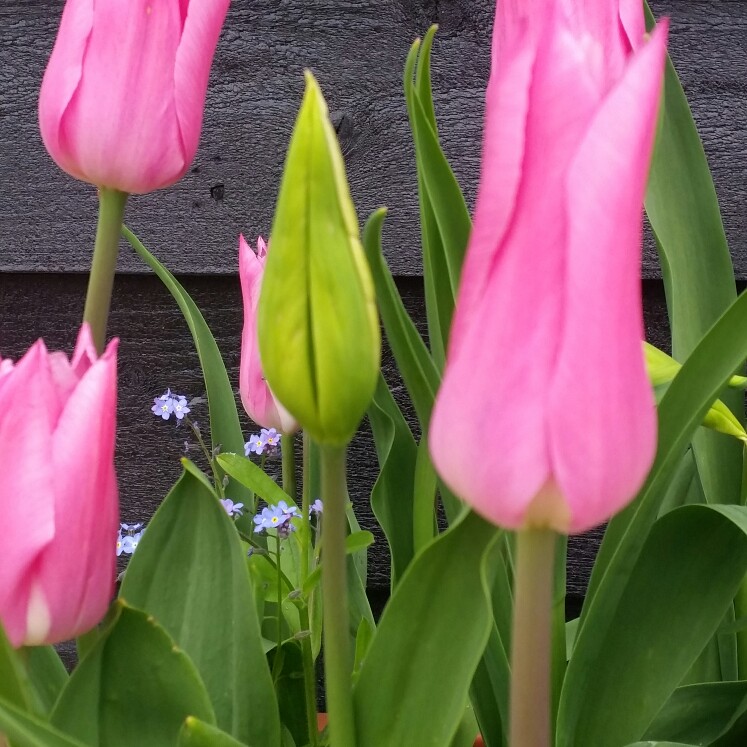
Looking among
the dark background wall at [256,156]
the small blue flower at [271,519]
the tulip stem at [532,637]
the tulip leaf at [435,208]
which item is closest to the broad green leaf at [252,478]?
the small blue flower at [271,519]

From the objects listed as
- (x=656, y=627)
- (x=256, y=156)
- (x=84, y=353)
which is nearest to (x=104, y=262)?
(x=84, y=353)

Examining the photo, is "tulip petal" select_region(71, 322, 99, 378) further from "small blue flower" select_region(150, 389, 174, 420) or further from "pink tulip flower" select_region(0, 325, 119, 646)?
"small blue flower" select_region(150, 389, 174, 420)

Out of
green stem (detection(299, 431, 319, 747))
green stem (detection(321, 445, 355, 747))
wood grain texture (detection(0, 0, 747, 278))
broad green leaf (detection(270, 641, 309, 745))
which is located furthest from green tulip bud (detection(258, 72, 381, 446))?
wood grain texture (detection(0, 0, 747, 278))

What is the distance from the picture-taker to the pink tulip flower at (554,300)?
16 centimetres

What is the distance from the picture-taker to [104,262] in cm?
32

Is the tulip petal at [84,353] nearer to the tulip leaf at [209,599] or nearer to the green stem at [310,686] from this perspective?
the tulip leaf at [209,599]

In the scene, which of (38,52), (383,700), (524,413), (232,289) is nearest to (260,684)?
(383,700)

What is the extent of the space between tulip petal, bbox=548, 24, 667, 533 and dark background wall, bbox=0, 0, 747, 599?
66 centimetres

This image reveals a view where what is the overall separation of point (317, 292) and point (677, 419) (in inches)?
6.5

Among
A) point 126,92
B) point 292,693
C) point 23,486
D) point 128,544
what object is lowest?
point 292,693

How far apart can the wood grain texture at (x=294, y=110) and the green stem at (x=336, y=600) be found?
619mm

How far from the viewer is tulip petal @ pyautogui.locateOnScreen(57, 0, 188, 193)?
318mm

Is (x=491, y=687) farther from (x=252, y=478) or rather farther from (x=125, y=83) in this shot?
(x=125, y=83)

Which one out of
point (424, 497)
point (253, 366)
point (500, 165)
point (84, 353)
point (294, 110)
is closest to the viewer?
point (500, 165)
